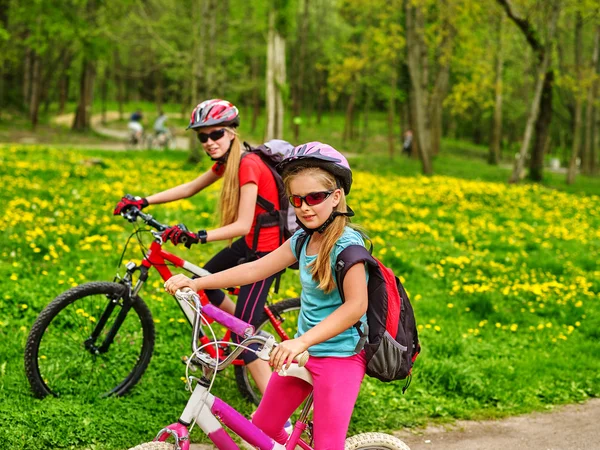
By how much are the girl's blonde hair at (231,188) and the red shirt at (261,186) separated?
44 millimetres

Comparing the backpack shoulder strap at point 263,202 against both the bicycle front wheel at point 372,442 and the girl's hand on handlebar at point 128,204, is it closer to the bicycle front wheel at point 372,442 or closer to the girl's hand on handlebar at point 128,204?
the girl's hand on handlebar at point 128,204

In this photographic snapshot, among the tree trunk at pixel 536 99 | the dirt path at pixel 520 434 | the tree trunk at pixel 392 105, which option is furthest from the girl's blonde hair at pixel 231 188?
the tree trunk at pixel 392 105

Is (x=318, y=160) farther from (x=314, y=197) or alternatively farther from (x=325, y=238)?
(x=325, y=238)

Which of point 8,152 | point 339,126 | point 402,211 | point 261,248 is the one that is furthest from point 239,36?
point 261,248

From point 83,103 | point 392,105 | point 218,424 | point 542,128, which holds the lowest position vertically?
point 218,424

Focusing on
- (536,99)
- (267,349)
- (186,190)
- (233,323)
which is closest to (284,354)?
(267,349)

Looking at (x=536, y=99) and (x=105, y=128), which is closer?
(x=536, y=99)

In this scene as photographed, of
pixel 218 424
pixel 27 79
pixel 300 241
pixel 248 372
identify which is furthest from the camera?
pixel 27 79

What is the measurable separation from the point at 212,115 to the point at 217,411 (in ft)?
7.08

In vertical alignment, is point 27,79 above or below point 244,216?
above

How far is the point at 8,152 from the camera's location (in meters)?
17.1

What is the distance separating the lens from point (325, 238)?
300 centimetres

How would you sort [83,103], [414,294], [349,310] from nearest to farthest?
[349,310] < [414,294] < [83,103]

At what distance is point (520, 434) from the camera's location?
5.06 meters
